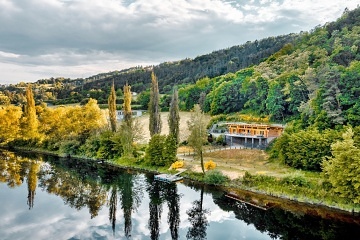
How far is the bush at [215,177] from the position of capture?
32.2 meters

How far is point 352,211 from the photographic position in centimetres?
2414

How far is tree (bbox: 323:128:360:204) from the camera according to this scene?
23.9 meters

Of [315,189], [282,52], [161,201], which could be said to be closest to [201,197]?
[161,201]

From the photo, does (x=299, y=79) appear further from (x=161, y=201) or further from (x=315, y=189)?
(x=161, y=201)

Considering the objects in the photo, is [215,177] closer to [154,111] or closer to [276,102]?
[154,111]

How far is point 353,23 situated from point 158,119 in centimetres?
6191

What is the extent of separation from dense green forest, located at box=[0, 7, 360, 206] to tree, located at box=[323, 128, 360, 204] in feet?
0.22

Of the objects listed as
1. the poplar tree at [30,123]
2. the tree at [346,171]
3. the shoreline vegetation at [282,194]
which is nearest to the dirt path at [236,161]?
the shoreline vegetation at [282,194]

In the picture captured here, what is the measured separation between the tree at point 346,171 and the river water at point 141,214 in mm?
1735

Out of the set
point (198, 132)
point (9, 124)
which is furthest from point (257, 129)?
point (9, 124)

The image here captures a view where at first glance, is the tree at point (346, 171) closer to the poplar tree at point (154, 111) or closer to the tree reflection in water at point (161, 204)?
the tree reflection in water at point (161, 204)

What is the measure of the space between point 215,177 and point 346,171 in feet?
40.2

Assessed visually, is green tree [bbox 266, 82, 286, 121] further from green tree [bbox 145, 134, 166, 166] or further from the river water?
the river water

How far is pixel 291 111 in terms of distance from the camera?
53.9m
